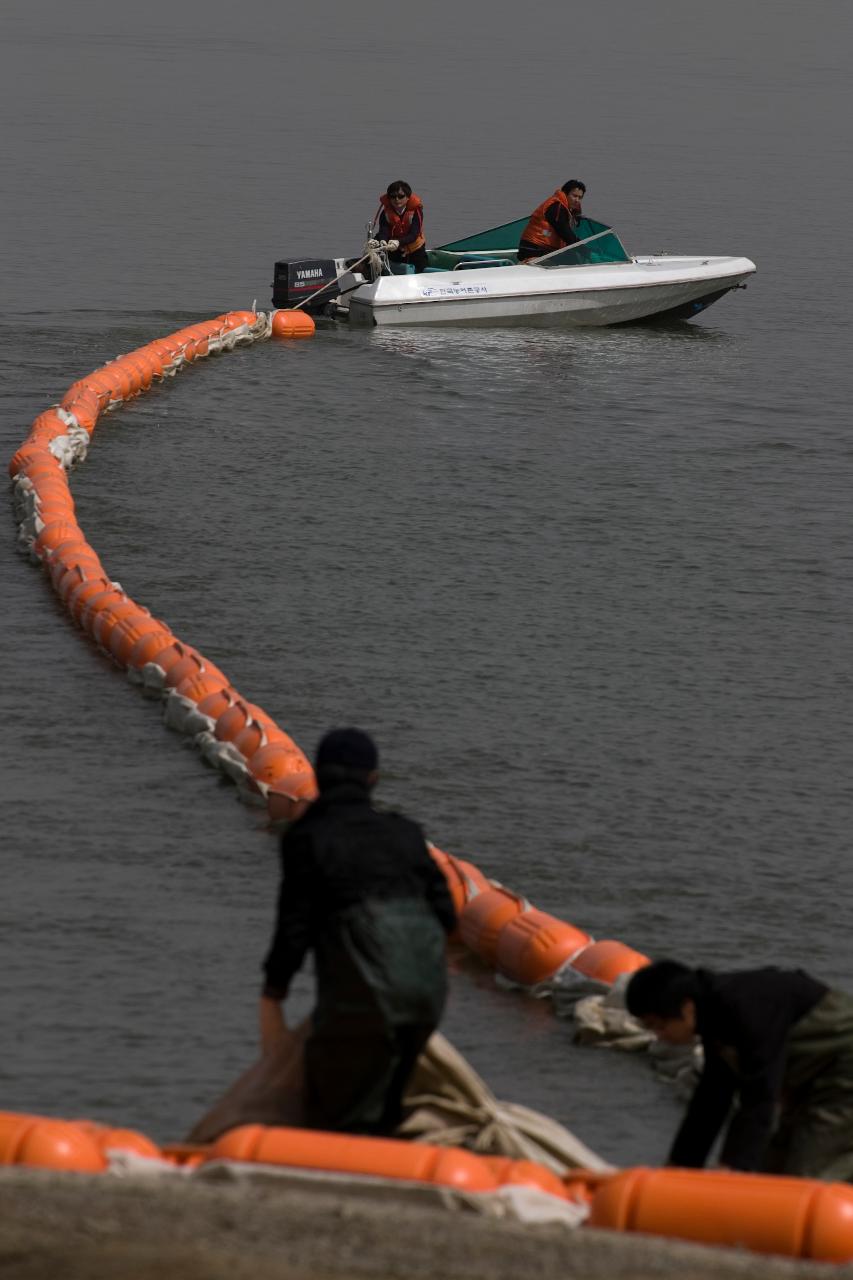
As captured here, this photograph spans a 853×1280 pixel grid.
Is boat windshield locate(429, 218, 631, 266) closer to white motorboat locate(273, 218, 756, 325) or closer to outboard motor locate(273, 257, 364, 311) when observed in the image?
white motorboat locate(273, 218, 756, 325)

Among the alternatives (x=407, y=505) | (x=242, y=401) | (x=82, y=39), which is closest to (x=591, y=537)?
(x=407, y=505)

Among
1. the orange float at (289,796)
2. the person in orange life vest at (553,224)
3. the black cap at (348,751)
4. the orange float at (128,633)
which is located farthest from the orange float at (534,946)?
the person in orange life vest at (553,224)

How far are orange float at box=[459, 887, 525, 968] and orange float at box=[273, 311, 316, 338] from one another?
16.4 m

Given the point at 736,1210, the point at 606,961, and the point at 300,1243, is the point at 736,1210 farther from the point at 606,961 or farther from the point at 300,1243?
the point at 606,961

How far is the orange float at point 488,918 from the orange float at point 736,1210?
3.72 metres

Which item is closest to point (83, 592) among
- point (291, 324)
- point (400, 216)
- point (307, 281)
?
point (400, 216)

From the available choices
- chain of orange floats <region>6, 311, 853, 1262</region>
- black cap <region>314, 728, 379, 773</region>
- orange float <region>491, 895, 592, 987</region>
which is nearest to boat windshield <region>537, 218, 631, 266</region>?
chain of orange floats <region>6, 311, 853, 1262</region>

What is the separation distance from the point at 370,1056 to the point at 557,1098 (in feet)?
8.78

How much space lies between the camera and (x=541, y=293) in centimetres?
2533

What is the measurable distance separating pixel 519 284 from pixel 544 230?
0.74 m

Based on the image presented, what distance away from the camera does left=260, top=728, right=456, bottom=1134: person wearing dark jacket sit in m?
6.13

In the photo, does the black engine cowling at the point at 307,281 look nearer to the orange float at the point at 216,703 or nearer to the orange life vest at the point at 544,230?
the orange life vest at the point at 544,230

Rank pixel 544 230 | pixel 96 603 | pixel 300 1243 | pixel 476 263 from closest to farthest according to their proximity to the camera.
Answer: pixel 300 1243 < pixel 96 603 < pixel 544 230 < pixel 476 263

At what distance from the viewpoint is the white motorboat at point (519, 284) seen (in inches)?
986
